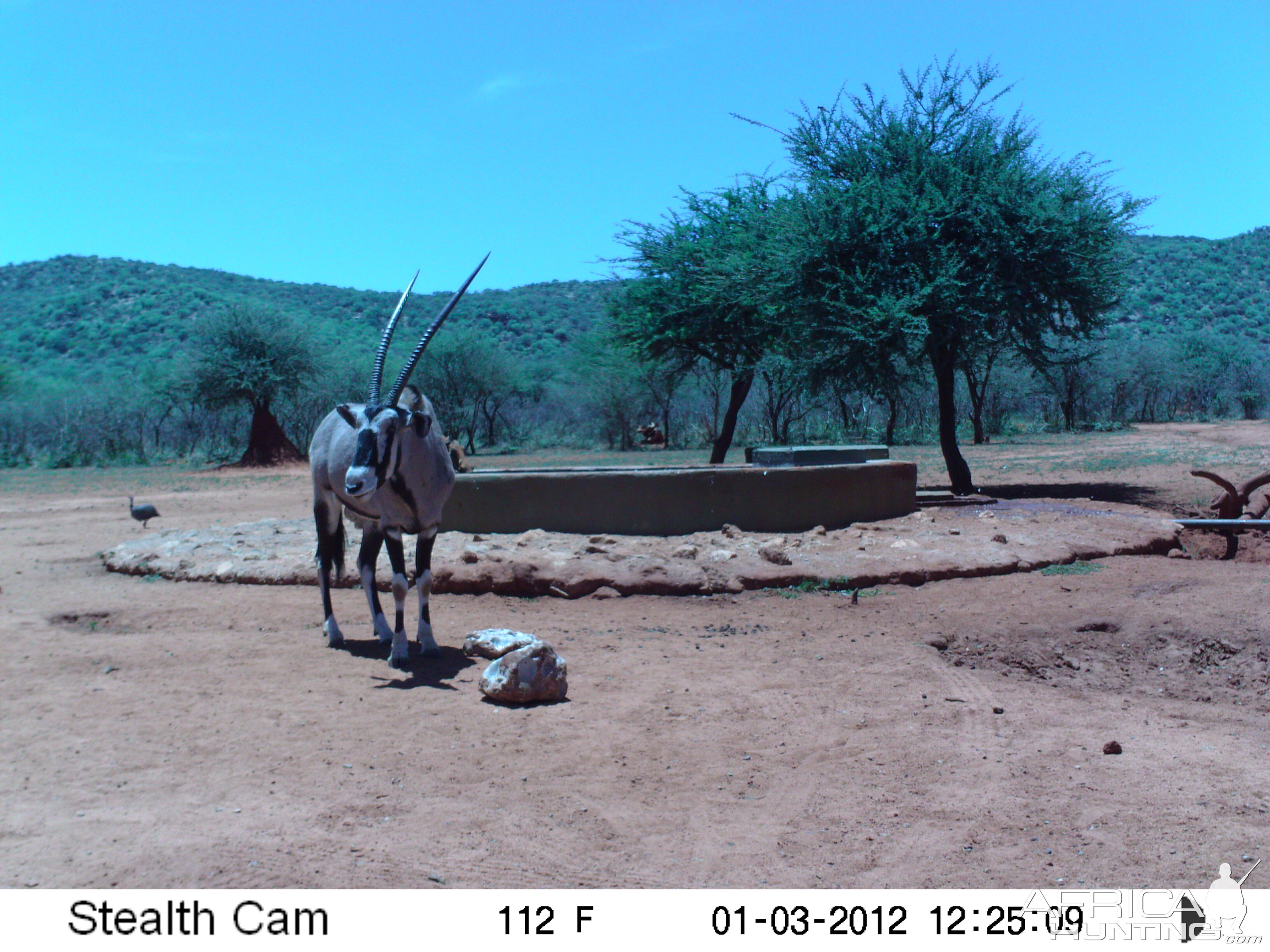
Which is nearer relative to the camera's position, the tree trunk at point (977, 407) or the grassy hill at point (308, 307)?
the tree trunk at point (977, 407)

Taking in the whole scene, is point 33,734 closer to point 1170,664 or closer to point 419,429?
point 419,429

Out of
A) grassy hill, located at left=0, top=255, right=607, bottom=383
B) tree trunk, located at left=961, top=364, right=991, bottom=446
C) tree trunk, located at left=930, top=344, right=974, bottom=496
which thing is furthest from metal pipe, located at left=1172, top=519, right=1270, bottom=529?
grassy hill, located at left=0, top=255, right=607, bottom=383

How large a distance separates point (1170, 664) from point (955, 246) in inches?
372

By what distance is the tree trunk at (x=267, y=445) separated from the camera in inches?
1230

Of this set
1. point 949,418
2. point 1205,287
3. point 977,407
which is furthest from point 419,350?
point 1205,287

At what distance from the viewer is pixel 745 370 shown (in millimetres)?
20781

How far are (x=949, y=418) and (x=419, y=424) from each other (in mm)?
11555

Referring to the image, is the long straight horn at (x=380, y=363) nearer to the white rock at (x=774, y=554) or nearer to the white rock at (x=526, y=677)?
the white rock at (x=526, y=677)

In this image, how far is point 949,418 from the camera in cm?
1562

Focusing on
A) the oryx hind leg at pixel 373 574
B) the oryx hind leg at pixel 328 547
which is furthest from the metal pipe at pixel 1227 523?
the oryx hind leg at pixel 328 547

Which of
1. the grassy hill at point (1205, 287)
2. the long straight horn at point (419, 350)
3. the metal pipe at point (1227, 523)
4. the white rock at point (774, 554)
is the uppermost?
the grassy hill at point (1205, 287)

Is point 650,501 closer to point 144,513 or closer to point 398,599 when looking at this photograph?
point 398,599

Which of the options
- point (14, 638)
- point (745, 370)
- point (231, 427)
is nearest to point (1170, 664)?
point (14, 638)

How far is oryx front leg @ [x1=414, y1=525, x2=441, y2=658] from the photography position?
623 cm
